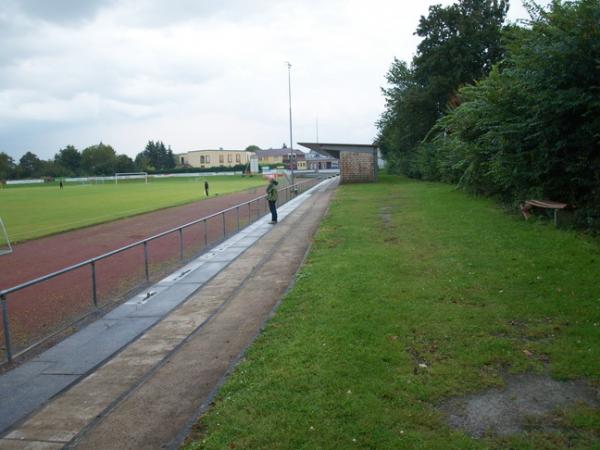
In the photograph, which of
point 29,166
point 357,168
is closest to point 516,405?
point 357,168

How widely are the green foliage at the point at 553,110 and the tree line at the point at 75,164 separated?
115 metres

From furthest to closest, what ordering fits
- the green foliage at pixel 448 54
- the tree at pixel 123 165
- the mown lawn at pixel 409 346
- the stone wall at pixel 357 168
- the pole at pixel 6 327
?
1. the tree at pixel 123 165
2. the stone wall at pixel 357 168
3. the green foliage at pixel 448 54
4. the pole at pixel 6 327
5. the mown lawn at pixel 409 346

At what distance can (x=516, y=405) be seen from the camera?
4309 mm

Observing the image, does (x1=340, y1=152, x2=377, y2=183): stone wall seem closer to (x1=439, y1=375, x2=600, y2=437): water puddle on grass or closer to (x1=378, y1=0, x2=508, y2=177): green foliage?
(x1=378, y1=0, x2=508, y2=177): green foliage

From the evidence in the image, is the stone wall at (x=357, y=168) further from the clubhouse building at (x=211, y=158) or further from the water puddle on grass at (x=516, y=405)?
the clubhouse building at (x=211, y=158)

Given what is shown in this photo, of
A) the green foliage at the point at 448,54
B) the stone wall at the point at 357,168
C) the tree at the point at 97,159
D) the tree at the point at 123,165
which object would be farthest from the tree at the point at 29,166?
the green foliage at the point at 448,54

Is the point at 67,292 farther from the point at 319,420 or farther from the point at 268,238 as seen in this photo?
the point at 268,238

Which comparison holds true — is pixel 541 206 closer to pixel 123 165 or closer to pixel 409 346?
pixel 409 346

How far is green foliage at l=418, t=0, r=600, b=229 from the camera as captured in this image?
36.9 ft

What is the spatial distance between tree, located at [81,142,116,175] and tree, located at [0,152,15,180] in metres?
16.0

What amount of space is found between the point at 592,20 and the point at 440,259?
250 inches

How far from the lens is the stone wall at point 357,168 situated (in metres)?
42.2

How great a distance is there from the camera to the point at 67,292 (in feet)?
29.0

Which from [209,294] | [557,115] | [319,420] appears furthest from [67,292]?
[557,115]
